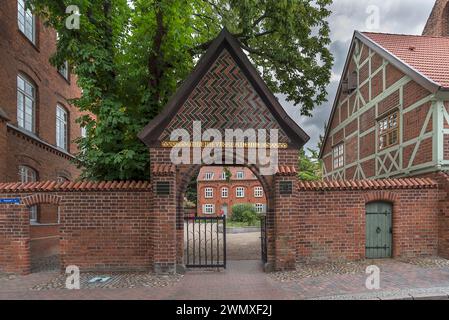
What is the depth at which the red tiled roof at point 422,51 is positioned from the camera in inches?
422

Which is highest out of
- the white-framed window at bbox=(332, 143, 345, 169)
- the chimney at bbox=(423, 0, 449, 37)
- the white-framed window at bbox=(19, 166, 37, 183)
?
the chimney at bbox=(423, 0, 449, 37)

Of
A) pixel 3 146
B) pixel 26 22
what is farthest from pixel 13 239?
pixel 26 22

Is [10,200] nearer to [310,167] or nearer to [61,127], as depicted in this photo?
[61,127]

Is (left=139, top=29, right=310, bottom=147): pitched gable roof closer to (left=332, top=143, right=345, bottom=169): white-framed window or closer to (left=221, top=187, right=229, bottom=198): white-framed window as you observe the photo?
(left=332, top=143, right=345, bottom=169): white-framed window

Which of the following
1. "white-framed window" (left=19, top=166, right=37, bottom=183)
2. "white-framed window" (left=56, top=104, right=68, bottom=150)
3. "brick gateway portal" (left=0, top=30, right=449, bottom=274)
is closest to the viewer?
"brick gateway portal" (left=0, top=30, right=449, bottom=274)

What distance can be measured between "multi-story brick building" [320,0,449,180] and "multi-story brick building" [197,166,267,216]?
25.6 metres

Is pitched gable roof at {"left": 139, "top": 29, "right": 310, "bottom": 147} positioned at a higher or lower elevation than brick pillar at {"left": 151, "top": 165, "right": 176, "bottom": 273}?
higher

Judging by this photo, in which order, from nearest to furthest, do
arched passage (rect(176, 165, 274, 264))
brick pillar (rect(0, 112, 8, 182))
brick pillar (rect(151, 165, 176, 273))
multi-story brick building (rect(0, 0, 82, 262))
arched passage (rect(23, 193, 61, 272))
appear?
brick pillar (rect(151, 165, 176, 273)) < arched passage (rect(176, 165, 274, 264)) < brick pillar (rect(0, 112, 8, 182)) < multi-story brick building (rect(0, 0, 82, 262)) < arched passage (rect(23, 193, 61, 272))

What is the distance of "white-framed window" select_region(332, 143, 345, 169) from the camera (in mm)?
17266

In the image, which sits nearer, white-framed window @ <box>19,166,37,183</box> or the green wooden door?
the green wooden door

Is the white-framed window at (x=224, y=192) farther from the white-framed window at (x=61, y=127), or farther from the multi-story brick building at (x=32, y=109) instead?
the white-framed window at (x=61, y=127)

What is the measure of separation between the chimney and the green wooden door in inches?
538

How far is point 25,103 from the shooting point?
1266 cm

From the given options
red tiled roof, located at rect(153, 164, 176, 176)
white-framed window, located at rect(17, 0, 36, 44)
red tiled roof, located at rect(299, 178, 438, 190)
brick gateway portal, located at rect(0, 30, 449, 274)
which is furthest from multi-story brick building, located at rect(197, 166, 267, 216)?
red tiled roof, located at rect(153, 164, 176, 176)
